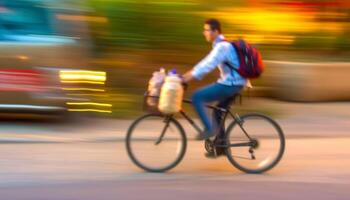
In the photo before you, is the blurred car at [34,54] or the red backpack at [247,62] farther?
the blurred car at [34,54]

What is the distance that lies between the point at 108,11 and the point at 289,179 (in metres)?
4.41

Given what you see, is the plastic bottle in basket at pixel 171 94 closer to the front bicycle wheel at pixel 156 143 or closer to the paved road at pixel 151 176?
the front bicycle wheel at pixel 156 143

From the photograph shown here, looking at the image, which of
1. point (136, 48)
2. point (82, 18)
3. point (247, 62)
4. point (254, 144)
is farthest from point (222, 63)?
point (136, 48)

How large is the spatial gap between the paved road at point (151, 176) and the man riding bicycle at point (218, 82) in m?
0.57

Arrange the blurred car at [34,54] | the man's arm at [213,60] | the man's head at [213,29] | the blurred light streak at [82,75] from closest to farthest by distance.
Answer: the man's arm at [213,60], the man's head at [213,29], the blurred car at [34,54], the blurred light streak at [82,75]

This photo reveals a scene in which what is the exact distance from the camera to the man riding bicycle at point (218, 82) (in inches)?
251

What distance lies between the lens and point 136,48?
9.95 m

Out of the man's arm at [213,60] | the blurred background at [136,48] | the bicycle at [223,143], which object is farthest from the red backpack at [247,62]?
the blurred background at [136,48]

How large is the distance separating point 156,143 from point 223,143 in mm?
663

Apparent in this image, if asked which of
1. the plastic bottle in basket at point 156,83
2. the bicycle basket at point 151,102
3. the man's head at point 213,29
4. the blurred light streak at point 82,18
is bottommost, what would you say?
the bicycle basket at point 151,102

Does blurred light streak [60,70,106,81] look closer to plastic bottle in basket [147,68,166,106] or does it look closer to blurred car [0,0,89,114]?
blurred car [0,0,89,114]

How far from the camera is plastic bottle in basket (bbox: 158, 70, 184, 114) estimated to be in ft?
21.0

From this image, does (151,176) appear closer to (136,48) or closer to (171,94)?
(171,94)

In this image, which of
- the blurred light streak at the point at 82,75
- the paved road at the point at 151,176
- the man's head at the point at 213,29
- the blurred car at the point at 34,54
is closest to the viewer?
the paved road at the point at 151,176
